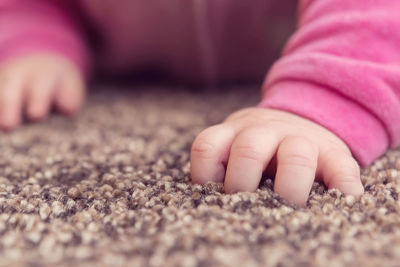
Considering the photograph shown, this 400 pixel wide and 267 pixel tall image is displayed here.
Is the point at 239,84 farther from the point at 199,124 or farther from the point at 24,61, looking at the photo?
the point at 24,61

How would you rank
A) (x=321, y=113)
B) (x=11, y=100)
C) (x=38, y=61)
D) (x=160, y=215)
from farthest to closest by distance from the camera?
(x=38, y=61)
(x=11, y=100)
(x=321, y=113)
(x=160, y=215)

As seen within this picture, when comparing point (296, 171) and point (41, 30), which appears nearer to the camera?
point (296, 171)

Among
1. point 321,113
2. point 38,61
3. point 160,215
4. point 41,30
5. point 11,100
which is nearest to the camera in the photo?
point 160,215

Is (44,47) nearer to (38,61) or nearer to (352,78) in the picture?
(38,61)

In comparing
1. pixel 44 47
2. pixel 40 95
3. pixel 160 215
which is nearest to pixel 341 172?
pixel 160 215

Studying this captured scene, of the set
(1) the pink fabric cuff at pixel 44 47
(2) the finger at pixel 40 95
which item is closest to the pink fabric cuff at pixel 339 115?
(2) the finger at pixel 40 95

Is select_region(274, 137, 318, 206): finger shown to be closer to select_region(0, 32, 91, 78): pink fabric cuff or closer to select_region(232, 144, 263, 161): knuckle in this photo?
select_region(232, 144, 263, 161): knuckle

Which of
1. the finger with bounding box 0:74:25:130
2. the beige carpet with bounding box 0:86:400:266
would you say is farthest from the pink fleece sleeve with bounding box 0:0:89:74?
the beige carpet with bounding box 0:86:400:266
